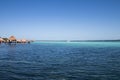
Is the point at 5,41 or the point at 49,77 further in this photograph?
the point at 5,41

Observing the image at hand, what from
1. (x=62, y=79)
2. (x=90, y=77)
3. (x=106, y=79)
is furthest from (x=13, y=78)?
(x=106, y=79)

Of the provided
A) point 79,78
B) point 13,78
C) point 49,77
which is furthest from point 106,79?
point 13,78

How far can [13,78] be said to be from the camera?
2189cm

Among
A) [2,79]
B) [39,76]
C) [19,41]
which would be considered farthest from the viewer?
[19,41]

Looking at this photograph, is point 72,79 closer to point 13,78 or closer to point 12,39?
point 13,78

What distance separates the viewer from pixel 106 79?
21547 millimetres

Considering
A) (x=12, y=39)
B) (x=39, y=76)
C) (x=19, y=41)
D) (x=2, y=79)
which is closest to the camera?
(x=2, y=79)

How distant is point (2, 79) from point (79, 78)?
8.99 m

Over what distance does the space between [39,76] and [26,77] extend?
161cm

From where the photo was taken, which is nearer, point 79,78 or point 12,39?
point 79,78

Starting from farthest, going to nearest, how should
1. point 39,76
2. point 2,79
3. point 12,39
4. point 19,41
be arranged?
point 19,41
point 12,39
point 39,76
point 2,79

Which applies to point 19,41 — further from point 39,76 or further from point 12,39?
point 39,76

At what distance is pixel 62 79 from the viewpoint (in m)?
21.5

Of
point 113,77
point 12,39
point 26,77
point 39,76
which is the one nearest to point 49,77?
point 39,76
